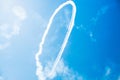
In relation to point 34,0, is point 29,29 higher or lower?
lower

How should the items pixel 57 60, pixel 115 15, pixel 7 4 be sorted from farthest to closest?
1. pixel 115 15
2. pixel 57 60
3. pixel 7 4

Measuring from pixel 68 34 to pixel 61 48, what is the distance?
460mm

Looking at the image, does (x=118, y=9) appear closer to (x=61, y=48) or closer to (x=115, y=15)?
(x=115, y=15)

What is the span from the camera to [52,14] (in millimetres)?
6934

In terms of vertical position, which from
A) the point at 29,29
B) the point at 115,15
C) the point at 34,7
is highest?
the point at 115,15

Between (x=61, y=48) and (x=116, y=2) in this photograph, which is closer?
(x=61, y=48)

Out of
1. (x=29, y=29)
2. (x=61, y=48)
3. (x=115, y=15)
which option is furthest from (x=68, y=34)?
(x=115, y=15)

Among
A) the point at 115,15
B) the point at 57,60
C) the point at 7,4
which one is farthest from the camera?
the point at 115,15

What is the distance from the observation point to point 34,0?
6.82 metres

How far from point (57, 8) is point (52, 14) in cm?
22

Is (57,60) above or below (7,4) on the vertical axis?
below

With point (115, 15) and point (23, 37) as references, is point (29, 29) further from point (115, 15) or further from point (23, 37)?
point (115, 15)

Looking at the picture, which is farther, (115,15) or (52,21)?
(115,15)

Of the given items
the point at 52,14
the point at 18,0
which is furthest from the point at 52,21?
the point at 18,0
